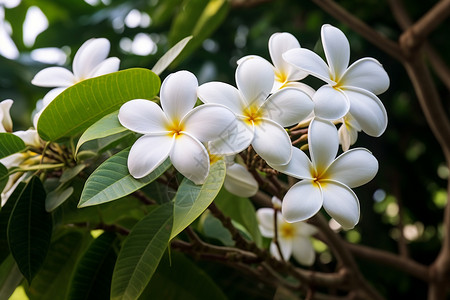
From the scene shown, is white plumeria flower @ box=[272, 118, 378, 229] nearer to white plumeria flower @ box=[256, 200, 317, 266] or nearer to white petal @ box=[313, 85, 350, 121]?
white petal @ box=[313, 85, 350, 121]

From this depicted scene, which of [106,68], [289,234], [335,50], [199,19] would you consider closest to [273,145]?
[335,50]

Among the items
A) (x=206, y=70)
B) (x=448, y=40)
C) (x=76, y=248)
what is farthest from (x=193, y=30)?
(x=448, y=40)

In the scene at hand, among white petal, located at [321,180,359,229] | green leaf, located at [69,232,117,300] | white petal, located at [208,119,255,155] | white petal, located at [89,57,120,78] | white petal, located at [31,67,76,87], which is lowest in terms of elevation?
green leaf, located at [69,232,117,300]

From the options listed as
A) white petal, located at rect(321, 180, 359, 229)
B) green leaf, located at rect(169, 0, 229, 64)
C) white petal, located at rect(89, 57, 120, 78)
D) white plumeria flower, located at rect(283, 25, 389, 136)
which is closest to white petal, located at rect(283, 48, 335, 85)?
white plumeria flower, located at rect(283, 25, 389, 136)

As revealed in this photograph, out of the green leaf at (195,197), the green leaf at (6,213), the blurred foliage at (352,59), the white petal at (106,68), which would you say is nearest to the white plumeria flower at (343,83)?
the green leaf at (195,197)

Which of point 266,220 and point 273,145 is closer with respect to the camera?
point 273,145

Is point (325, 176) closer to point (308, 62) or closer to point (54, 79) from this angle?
point (308, 62)

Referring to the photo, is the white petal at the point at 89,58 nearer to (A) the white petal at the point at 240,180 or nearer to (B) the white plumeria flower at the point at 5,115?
(B) the white plumeria flower at the point at 5,115
